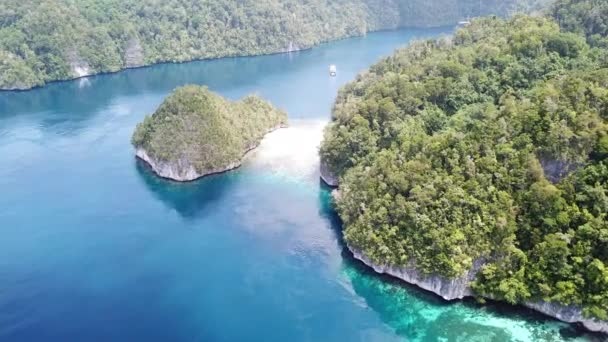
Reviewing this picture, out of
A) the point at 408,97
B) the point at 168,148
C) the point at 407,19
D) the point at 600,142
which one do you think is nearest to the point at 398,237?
the point at 600,142

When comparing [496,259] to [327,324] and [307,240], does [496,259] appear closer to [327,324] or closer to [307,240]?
[327,324]

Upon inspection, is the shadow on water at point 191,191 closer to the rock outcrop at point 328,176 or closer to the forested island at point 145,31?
the rock outcrop at point 328,176

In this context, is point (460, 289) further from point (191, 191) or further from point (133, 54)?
point (133, 54)

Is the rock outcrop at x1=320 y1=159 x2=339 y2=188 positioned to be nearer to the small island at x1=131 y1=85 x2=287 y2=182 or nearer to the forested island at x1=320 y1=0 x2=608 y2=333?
the forested island at x1=320 y1=0 x2=608 y2=333

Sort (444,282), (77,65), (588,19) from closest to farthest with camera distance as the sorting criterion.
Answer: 1. (444,282)
2. (588,19)
3. (77,65)

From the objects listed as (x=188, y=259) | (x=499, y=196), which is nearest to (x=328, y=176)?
(x=188, y=259)

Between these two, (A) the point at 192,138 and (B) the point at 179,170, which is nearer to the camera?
(A) the point at 192,138
